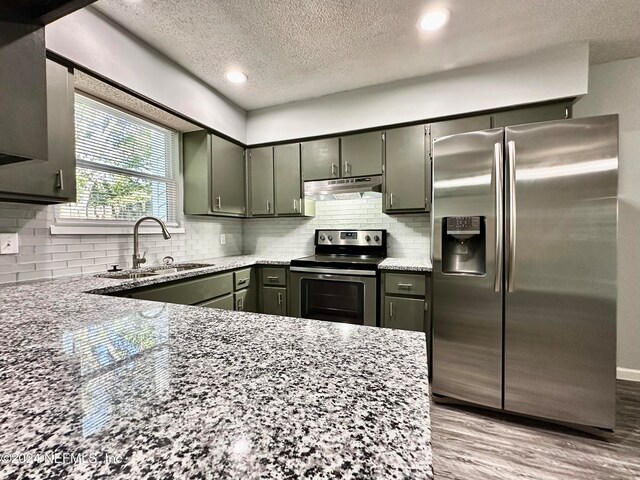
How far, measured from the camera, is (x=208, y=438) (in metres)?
0.34

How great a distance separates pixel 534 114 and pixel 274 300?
277cm

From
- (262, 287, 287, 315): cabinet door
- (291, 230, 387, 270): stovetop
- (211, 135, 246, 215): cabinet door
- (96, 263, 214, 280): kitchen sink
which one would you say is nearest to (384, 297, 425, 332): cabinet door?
(291, 230, 387, 270): stovetop

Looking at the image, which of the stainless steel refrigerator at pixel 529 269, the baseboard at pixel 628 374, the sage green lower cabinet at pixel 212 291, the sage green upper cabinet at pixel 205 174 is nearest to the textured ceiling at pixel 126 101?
the sage green upper cabinet at pixel 205 174

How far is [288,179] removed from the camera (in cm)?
308

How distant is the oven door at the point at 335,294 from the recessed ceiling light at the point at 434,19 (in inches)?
71.1

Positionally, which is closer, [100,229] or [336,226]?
[100,229]

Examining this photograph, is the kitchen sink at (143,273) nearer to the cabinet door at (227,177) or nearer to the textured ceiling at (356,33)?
the cabinet door at (227,177)

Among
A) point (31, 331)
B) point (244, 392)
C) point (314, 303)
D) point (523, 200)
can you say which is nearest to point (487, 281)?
point (523, 200)

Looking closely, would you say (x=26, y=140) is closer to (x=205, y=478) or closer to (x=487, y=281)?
(x=205, y=478)

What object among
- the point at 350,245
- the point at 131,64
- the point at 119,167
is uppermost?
the point at 131,64

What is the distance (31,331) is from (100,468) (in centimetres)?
73

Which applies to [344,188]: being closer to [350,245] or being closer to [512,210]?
[350,245]

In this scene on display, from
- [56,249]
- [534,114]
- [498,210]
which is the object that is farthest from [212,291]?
[534,114]

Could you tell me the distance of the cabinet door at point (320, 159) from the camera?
288 cm
